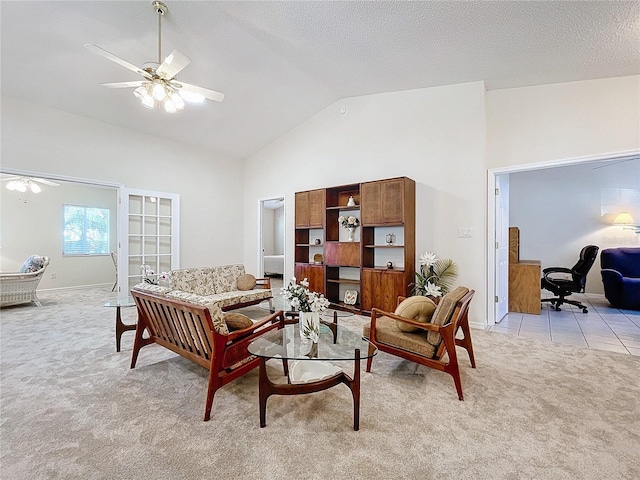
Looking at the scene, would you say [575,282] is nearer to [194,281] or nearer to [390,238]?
[390,238]

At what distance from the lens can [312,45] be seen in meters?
3.53

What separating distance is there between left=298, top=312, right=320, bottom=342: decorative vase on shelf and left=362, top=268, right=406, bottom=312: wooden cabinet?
2231 mm

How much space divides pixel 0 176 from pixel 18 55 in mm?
4443

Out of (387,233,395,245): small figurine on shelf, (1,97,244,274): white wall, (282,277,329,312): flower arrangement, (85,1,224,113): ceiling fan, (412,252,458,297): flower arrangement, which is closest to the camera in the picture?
(282,277,329,312): flower arrangement

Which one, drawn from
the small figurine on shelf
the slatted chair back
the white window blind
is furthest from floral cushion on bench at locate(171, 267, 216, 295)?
the white window blind

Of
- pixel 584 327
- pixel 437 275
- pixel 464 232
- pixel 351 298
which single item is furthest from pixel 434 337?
pixel 584 327

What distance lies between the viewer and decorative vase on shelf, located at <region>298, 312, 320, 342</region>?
221 centimetres

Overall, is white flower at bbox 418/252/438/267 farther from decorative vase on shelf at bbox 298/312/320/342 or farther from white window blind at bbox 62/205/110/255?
white window blind at bbox 62/205/110/255

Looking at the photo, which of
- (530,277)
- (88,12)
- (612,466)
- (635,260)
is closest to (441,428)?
(612,466)

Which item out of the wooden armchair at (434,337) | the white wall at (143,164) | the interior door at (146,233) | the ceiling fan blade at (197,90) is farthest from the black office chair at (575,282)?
the interior door at (146,233)

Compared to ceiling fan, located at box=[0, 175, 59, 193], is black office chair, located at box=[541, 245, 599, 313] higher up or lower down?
lower down

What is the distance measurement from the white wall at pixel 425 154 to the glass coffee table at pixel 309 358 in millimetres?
2503

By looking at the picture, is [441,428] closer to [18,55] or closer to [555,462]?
[555,462]

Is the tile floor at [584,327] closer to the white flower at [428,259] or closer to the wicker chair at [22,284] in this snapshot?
the white flower at [428,259]
